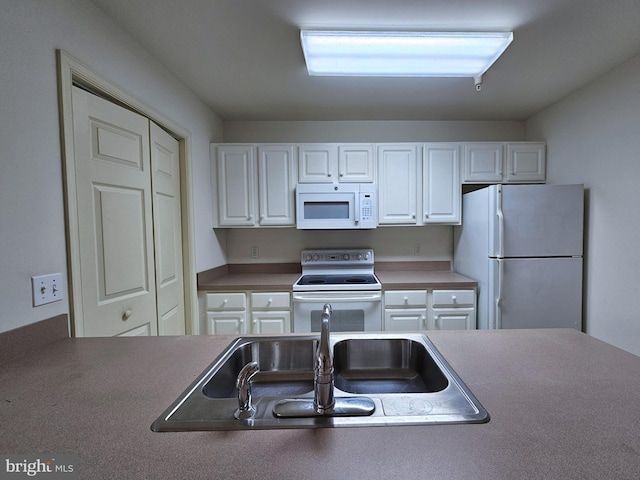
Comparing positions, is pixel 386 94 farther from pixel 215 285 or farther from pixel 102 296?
pixel 102 296

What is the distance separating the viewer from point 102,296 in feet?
4.25

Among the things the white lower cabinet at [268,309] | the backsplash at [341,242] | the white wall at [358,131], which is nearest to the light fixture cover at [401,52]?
the white wall at [358,131]

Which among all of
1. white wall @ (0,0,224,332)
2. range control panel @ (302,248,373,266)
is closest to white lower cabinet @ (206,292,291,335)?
range control panel @ (302,248,373,266)

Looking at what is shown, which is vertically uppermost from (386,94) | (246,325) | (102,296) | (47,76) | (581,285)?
(386,94)

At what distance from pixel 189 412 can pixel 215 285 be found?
170 centimetres

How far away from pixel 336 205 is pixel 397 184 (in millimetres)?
609

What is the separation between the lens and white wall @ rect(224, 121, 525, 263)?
2736mm

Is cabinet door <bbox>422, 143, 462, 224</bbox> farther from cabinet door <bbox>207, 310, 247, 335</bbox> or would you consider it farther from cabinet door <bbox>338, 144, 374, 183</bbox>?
cabinet door <bbox>207, 310, 247, 335</bbox>

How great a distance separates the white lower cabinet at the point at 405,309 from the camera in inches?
88.4

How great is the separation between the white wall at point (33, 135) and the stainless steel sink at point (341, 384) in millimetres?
776

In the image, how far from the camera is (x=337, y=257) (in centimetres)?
271

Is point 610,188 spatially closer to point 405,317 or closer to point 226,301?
point 405,317

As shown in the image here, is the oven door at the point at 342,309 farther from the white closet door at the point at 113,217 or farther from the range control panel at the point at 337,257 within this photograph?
the white closet door at the point at 113,217

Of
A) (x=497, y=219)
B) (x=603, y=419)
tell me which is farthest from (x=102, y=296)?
(x=497, y=219)
